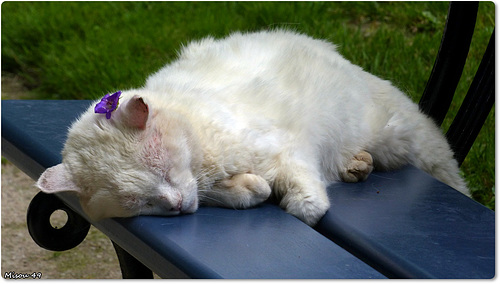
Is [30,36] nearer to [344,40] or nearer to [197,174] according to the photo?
[344,40]

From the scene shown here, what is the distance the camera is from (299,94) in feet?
7.00

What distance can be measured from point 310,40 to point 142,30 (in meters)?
2.08

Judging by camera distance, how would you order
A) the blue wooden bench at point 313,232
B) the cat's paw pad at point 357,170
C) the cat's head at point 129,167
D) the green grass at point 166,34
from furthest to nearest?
the green grass at point 166,34 < the cat's paw pad at point 357,170 < the cat's head at point 129,167 < the blue wooden bench at point 313,232

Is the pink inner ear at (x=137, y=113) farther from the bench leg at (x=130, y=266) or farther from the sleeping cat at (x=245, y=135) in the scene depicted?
the bench leg at (x=130, y=266)

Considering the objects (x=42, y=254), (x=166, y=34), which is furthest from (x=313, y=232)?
(x=166, y=34)

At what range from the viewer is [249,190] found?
1.83 meters

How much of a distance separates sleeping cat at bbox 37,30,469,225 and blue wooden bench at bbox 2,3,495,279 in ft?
0.20

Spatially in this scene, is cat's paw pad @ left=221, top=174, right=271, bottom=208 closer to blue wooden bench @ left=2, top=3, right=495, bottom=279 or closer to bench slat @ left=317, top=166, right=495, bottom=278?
blue wooden bench @ left=2, top=3, right=495, bottom=279

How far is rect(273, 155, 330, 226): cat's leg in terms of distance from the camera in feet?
5.98

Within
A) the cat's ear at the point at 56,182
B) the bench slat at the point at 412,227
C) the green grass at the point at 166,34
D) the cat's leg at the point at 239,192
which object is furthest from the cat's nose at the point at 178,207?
the green grass at the point at 166,34

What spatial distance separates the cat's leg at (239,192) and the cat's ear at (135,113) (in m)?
0.27

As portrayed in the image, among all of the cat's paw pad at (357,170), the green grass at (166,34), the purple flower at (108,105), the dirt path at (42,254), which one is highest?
the purple flower at (108,105)

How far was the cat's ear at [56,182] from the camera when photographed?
1775 mm

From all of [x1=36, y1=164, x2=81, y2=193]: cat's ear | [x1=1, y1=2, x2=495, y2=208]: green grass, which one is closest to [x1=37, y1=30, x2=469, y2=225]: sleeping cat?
[x1=36, y1=164, x2=81, y2=193]: cat's ear
